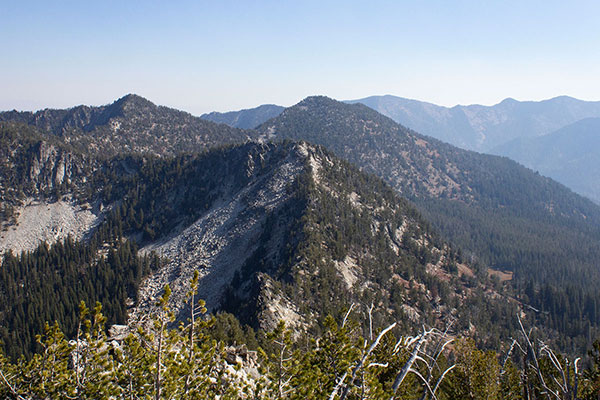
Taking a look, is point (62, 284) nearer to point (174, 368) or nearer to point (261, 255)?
point (261, 255)

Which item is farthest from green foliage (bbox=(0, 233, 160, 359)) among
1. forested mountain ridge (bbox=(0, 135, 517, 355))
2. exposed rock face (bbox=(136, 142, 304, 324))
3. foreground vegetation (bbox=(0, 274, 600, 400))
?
foreground vegetation (bbox=(0, 274, 600, 400))

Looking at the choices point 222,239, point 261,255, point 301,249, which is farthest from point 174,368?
point 222,239

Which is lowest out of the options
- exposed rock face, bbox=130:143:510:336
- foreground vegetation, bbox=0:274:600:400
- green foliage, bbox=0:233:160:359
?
green foliage, bbox=0:233:160:359

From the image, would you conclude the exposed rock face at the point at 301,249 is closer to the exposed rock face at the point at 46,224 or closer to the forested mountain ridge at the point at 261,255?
the forested mountain ridge at the point at 261,255

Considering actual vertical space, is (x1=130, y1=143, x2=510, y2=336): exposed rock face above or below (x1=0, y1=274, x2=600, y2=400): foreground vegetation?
below

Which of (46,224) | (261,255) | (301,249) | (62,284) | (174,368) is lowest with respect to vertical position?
(62,284)

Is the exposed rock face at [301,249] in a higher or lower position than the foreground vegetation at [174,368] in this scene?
lower

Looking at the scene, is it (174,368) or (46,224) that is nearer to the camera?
(174,368)

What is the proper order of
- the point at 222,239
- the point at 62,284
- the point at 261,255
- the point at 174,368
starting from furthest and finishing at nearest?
1. the point at 222,239
2. the point at 62,284
3. the point at 261,255
4. the point at 174,368

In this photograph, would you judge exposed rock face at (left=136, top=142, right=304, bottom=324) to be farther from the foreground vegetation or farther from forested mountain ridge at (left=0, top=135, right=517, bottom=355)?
the foreground vegetation

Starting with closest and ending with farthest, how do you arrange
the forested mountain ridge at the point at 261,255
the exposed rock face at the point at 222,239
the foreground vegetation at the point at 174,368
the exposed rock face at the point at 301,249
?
the foreground vegetation at the point at 174,368
the exposed rock face at the point at 301,249
the forested mountain ridge at the point at 261,255
the exposed rock face at the point at 222,239

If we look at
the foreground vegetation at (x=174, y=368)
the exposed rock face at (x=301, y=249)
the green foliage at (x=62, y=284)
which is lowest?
the green foliage at (x=62, y=284)

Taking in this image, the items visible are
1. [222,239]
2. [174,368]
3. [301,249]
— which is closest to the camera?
[174,368]

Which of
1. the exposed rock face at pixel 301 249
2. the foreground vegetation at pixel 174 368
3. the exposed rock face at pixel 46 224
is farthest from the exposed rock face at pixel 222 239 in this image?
the foreground vegetation at pixel 174 368
